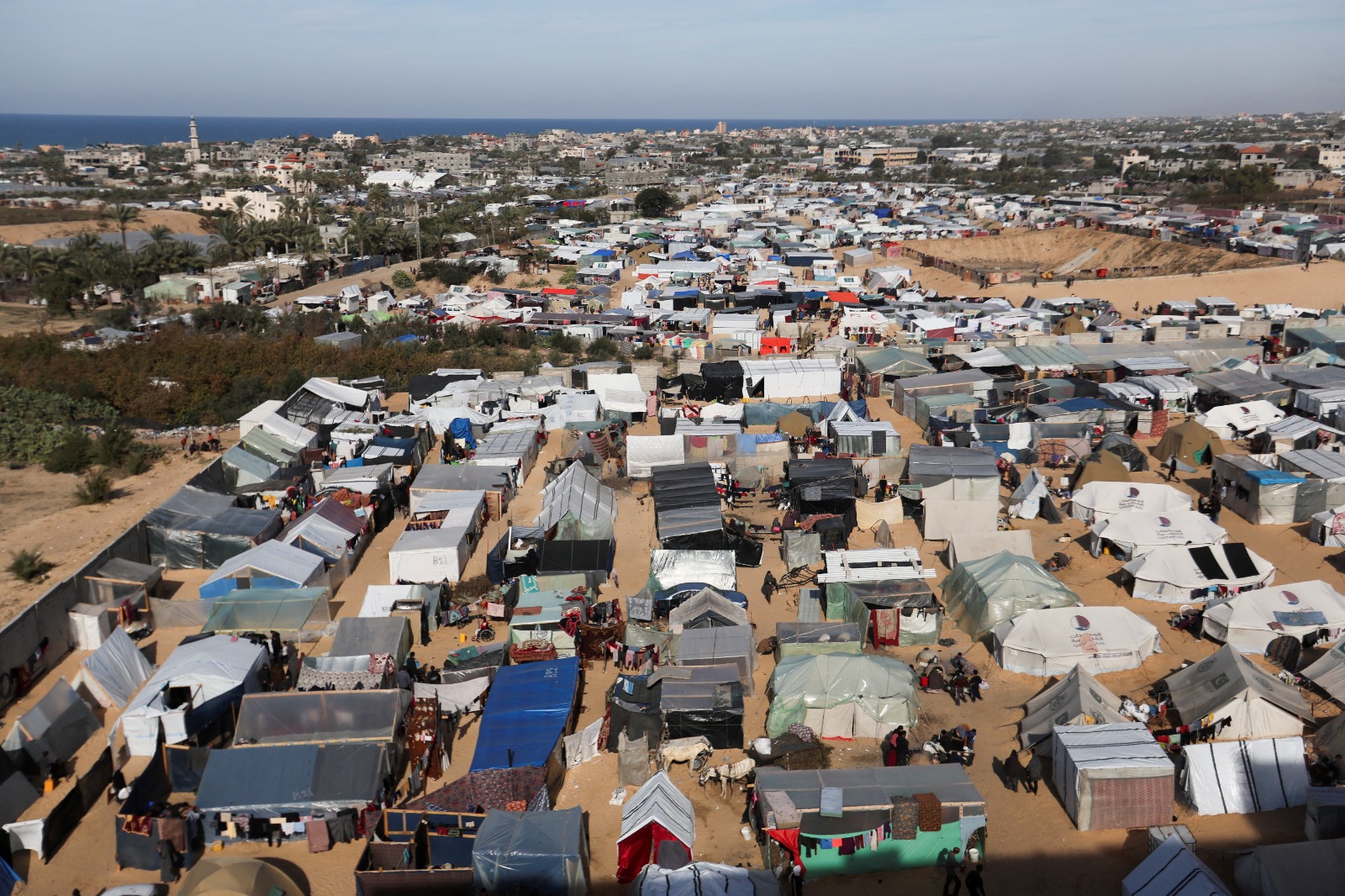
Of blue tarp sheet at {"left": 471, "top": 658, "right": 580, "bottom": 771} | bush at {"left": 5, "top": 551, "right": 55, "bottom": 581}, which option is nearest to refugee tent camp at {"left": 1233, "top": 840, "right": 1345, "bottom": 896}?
blue tarp sheet at {"left": 471, "top": 658, "right": 580, "bottom": 771}

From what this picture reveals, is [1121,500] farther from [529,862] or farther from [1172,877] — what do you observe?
[529,862]


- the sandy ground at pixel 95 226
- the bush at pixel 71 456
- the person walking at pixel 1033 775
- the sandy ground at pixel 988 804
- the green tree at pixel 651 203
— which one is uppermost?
the green tree at pixel 651 203

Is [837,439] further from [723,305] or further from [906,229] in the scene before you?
[906,229]

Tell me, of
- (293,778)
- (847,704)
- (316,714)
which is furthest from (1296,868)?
(316,714)

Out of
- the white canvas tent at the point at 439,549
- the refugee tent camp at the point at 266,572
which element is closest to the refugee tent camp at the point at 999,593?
the white canvas tent at the point at 439,549

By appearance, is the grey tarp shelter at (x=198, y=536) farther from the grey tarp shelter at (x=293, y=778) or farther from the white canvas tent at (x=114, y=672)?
the grey tarp shelter at (x=293, y=778)

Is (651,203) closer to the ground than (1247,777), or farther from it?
farther from it

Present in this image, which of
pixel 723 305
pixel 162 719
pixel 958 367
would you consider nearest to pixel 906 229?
pixel 723 305
